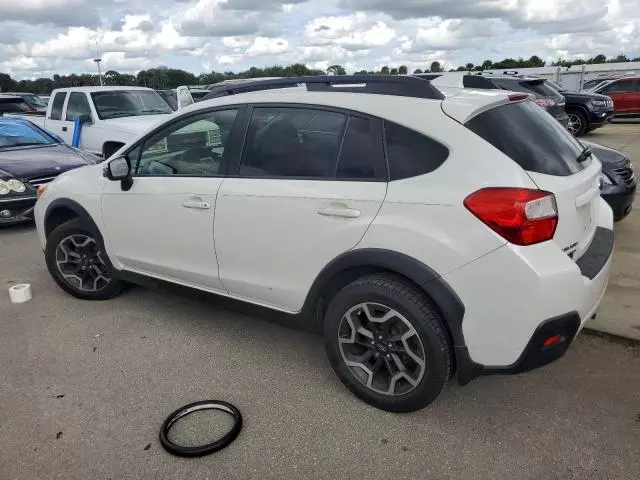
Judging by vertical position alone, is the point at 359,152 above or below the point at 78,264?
above

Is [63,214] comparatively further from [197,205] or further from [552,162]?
[552,162]

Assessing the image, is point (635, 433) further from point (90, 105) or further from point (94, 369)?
point (90, 105)

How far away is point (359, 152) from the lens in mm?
2793

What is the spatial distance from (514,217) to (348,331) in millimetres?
1093

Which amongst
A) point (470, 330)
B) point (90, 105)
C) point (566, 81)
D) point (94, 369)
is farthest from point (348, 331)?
point (566, 81)

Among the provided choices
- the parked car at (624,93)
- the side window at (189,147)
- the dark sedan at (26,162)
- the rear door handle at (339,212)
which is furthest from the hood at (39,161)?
the parked car at (624,93)

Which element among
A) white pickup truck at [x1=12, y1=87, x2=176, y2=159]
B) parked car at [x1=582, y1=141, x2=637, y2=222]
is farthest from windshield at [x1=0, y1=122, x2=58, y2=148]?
parked car at [x1=582, y1=141, x2=637, y2=222]

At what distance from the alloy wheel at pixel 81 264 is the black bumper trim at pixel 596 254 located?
354 cm

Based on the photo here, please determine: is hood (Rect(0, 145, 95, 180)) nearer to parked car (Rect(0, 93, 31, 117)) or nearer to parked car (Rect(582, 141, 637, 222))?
parked car (Rect(582, 141, 637, 222))

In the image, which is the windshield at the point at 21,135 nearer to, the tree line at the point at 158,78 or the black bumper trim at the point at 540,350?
the black bumper trim at the point at 540,350

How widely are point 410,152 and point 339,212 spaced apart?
0.48m

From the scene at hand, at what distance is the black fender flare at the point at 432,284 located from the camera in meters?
2.47

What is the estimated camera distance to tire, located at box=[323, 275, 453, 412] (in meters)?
2.57

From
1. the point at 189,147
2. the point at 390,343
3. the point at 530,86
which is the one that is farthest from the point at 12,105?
the point at 390,343
